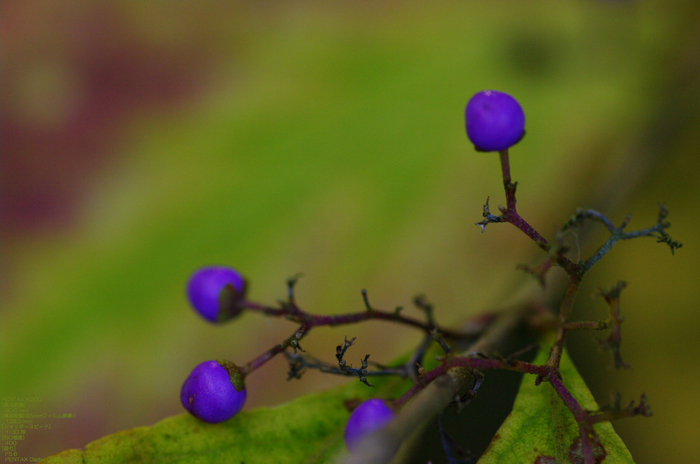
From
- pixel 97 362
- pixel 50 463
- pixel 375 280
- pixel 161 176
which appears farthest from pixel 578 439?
pixel 161 176

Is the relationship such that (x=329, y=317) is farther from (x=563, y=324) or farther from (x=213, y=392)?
(x=563, y=324)

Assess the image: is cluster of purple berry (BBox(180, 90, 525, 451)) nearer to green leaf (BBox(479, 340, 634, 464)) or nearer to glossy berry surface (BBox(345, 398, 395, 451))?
glossy berry surface (BBox(345, 398, 395, 451))

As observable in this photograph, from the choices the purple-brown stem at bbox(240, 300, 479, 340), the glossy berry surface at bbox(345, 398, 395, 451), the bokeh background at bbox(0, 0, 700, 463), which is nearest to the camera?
the glossy berry surface at bbox(345, 398, 395, 451)

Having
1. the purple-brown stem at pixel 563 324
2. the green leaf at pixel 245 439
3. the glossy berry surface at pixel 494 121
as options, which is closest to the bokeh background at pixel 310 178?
the green leaf at pixel 245 439

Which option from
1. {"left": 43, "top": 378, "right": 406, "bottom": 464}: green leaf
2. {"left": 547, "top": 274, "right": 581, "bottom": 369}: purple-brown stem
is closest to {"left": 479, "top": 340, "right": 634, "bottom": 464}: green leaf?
{"left": 547, "top": 274, "right": 581, "bottom": 369}: purple-brown stem

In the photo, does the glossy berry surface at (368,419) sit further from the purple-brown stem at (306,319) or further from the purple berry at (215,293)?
the purple berry at (215,293)

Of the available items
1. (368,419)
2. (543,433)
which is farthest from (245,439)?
(543,433)
